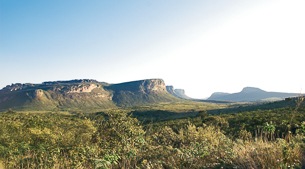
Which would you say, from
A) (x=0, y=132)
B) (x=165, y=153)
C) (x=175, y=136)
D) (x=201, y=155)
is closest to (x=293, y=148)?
(x=201, y=155)

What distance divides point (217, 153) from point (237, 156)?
3.21 feet

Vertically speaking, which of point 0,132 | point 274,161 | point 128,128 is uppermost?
point 274,161

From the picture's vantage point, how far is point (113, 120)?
18.5m

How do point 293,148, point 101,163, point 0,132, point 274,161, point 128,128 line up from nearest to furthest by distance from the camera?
point 274,161 → point 293,148 → point 101,163 → point 128,128 → point 0,132

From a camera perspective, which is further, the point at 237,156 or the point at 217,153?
the point at 217,153

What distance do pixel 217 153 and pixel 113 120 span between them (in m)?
13.1

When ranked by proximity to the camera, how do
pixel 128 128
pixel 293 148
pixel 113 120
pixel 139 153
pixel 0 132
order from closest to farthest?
1. pixel 293 148
2. pixel 139 153
3. pixel 128 128
4. pixel 113 120
5. pixel 0 132

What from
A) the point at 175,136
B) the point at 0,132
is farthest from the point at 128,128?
the point at 0,132

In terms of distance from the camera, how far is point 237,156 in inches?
207

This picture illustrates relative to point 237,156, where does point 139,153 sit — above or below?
below

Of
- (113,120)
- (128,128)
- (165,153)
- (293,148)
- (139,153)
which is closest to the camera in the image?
(293,148)

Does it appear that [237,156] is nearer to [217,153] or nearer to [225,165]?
[225,165]

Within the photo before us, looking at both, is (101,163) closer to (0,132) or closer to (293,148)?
(293,148)

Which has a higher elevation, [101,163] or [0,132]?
[101,163]
